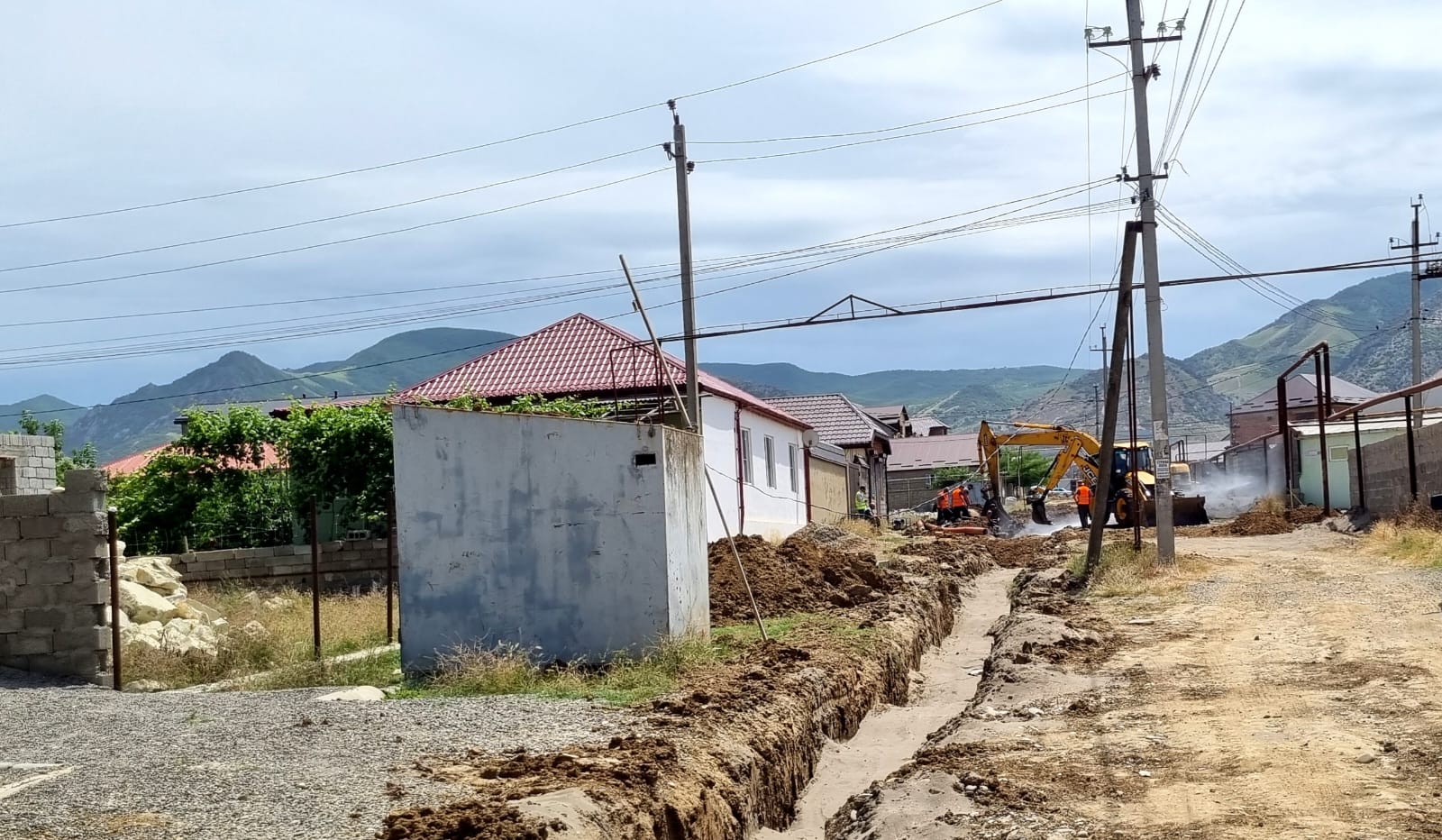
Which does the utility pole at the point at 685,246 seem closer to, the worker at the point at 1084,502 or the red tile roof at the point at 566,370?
the red tile roof at the point at 566,370

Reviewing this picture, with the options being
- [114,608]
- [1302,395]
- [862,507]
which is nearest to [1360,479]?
[862,507]

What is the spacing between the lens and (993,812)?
7.87 m

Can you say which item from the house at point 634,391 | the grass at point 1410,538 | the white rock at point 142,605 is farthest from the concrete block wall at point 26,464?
the grass at point 1410,538

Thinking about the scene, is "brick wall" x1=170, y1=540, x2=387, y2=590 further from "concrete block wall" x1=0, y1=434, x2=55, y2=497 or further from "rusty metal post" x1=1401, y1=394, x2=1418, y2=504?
"rusty metal post" x1=1401, y1=394, x2=1418, y2=504

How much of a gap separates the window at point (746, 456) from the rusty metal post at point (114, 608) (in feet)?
60.1

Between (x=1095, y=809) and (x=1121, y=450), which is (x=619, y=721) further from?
(x=1121, y=450)

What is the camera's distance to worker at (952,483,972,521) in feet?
150

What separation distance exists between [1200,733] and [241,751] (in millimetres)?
6397

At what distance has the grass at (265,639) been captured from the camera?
14023 mm

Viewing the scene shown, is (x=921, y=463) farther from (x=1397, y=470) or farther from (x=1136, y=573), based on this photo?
(x=1136, y=573)

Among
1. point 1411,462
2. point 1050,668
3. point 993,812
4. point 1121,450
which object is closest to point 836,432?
point 1121,450

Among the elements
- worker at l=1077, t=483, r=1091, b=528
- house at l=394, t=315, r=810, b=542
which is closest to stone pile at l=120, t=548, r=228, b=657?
house at l=394, t=315, r=810, b=542

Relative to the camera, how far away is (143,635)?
1511 centimetres

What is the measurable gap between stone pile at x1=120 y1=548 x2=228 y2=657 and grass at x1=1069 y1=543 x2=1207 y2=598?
Result: 38.5ft
